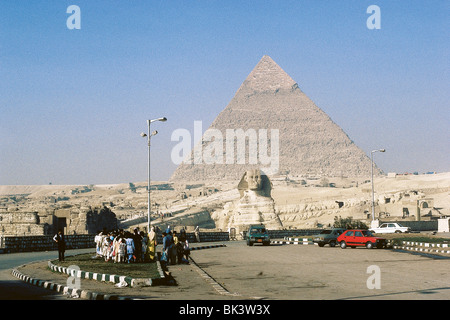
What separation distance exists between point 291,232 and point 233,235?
14.7 ft

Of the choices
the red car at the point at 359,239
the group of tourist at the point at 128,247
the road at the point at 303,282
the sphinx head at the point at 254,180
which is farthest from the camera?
the sphinx head at the point at 254,180

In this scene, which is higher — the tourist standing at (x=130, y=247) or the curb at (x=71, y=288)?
the tourist standing at (x=130, y=247)

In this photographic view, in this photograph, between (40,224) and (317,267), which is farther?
(40,224)

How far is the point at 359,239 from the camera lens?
32719mm

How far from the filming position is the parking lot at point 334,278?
12.4 m

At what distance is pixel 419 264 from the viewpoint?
2039 cm

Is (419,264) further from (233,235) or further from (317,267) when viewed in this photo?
(233,235)

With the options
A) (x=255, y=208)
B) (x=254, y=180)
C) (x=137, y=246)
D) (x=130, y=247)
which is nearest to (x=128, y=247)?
(x=130, y=247)

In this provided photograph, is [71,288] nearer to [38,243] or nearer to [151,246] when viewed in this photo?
[151,246]

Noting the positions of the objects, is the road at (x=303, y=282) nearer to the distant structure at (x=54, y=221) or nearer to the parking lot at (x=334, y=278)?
the parking lot at (x=334, y=278)

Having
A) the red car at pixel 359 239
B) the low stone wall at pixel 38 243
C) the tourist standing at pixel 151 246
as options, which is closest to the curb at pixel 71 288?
the tourist standing at pixel 151 246

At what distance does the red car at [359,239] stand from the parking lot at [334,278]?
381 inches

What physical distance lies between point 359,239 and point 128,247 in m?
15.5
